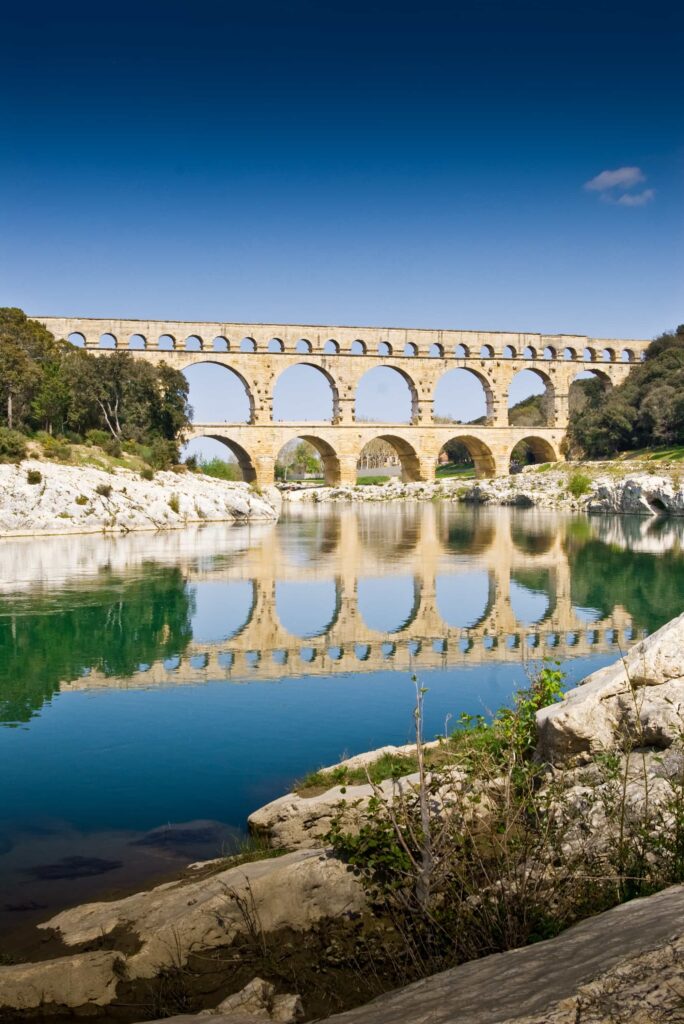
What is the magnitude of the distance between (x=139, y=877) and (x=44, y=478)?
2264 cm

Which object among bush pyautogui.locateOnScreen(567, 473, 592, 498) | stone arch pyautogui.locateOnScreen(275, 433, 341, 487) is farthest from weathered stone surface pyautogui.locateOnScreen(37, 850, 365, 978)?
stone arch pyautogui.locateOnScreen(275, 433, 341, 487)

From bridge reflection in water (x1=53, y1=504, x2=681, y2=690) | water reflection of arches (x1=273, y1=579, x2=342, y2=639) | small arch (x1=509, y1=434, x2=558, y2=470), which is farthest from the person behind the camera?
small arch (x1=509, y1=434, x2=558, y2=470)

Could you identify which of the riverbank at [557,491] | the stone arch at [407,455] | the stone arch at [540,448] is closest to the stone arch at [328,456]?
the riverbank at [557,491]

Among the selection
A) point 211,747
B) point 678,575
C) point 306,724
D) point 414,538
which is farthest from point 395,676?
point 414,538

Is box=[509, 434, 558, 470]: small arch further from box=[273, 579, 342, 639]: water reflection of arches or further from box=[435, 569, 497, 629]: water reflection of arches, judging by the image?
box=[273, 579, 342, 639]: water reflection of arches

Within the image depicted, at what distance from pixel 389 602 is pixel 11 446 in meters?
17.5

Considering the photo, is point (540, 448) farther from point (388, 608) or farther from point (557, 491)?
point (388, 608)

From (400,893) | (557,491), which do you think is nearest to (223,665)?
(400,893)

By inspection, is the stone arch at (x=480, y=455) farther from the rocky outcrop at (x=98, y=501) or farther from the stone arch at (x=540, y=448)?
the rocky outcrop at (x=98, y=501)

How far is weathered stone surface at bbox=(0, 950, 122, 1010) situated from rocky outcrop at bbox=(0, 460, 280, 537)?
22386mm

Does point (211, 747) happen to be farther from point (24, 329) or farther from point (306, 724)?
point (24, 329)

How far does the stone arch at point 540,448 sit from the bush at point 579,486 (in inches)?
474

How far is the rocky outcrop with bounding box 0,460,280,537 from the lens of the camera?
2448 cm

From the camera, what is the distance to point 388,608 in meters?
12.1
